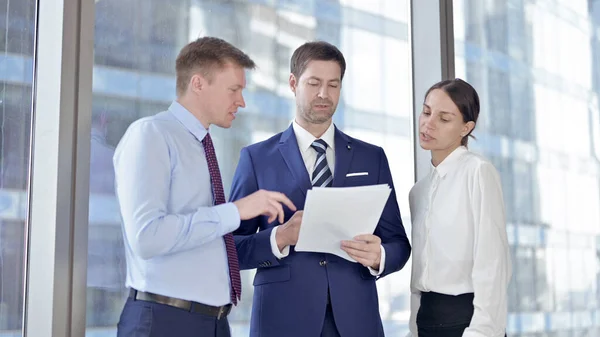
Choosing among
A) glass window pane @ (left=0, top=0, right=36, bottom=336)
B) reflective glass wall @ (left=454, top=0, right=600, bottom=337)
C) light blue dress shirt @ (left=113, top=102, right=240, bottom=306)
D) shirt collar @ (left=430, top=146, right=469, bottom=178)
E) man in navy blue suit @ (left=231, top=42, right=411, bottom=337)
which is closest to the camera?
light blue dress shirt @ (left=113, top=102, right=240, bottom=306)

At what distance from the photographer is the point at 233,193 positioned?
254 centimetres

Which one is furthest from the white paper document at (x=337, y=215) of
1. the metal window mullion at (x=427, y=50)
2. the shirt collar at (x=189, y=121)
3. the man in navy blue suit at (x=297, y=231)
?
Result: the metal window mullion at (x=427, y=50)

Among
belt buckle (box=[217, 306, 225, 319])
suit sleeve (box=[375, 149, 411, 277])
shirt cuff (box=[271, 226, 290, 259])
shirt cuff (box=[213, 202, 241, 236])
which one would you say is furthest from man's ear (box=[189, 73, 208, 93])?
suit sleeve (box=[375, 149, 411, 277])

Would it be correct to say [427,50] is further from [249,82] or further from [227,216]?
[227,216]

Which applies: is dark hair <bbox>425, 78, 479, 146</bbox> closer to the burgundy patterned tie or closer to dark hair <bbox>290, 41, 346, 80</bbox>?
dark hair <bbox>290, 41, 346, 80</bbox>

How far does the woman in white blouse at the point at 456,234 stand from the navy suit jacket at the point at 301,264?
0.14 meters

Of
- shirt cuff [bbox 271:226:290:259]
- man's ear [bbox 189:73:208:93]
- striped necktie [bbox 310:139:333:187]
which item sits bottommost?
shirt cuff [bbox 271:226:290:259]

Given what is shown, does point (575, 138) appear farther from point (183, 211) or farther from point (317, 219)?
point (183, 211)

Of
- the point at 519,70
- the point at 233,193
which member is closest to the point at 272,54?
the point at 233,193

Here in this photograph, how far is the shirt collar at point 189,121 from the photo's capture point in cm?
215

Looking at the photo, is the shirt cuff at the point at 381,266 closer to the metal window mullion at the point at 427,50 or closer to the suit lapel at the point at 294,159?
the suit lapel at the point at 294,159

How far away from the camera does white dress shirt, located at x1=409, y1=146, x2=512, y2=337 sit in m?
2.22

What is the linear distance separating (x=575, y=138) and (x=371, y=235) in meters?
1.88

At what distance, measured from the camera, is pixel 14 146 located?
2.31 meters
